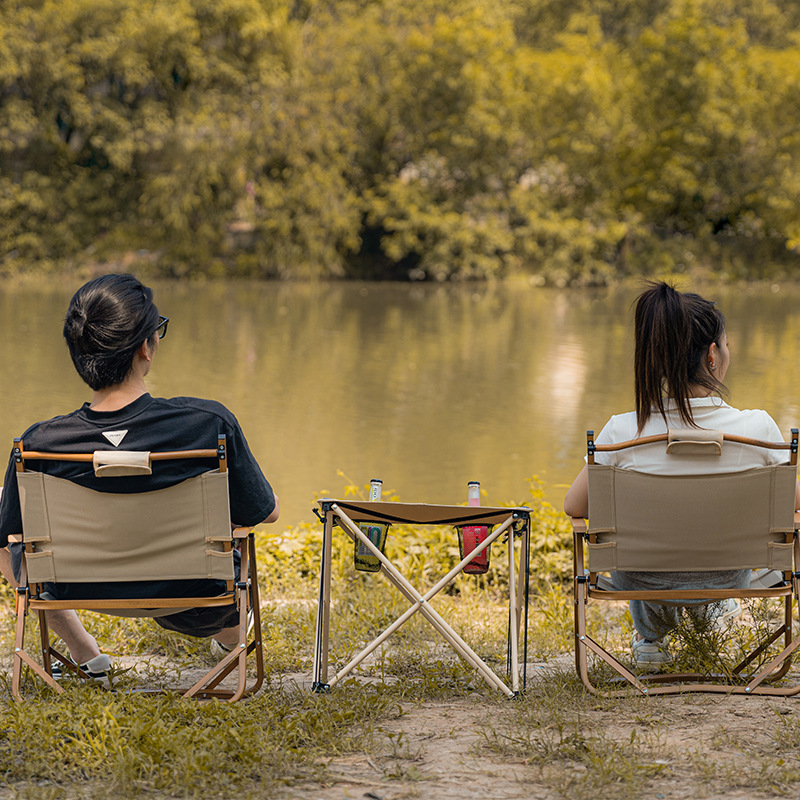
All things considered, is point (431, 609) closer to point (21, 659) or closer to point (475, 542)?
point (475, 542)

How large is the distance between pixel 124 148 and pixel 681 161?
16843 millimetres

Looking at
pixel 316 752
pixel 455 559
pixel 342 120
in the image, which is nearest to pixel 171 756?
pixel 316 752

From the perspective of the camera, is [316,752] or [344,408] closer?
[316,752]

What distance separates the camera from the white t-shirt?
2.68 metres

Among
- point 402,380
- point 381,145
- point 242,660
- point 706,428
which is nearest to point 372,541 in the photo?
point 242,660

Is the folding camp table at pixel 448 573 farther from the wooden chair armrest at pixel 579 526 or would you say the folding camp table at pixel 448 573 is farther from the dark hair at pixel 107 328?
the dark hair at pixel 107 328

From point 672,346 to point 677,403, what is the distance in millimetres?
150

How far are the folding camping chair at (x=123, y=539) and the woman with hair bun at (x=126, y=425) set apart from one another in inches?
1.4

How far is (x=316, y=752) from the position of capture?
89.0 inches

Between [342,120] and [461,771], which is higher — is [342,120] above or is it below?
above

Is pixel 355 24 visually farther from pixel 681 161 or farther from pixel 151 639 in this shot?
pixel 151 639

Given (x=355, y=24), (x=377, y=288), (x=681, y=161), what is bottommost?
(x=377, y=288)

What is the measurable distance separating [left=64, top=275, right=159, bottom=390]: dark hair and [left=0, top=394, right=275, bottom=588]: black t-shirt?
98 mm

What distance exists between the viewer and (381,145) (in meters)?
31.8
